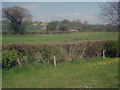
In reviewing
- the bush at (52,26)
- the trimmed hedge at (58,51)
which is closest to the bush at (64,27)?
the bush at (52,26)

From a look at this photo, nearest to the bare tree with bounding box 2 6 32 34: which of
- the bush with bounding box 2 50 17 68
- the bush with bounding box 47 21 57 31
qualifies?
the bush with bounding box 47 21 57 31

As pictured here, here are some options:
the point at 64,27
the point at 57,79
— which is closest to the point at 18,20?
the point at 64,27

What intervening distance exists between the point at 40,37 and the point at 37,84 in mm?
15369

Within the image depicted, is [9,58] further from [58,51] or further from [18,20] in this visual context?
[18,20]

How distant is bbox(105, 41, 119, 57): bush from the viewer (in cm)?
928

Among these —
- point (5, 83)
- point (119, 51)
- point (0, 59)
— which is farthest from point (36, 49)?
point (119, 51)

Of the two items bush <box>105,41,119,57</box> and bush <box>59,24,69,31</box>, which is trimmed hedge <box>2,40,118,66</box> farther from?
bush <box>59,24,69,31</box>

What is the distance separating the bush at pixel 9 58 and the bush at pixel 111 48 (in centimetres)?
594

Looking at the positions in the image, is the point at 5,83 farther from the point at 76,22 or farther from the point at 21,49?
the point at 76,22

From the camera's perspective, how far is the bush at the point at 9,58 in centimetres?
662

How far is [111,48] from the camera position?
30.7 ft

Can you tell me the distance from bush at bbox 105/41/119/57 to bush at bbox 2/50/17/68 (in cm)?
594

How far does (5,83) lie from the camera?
5238 mm

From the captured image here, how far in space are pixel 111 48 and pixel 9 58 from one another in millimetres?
6294
